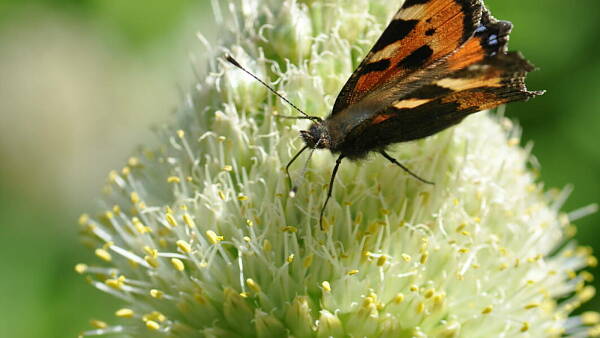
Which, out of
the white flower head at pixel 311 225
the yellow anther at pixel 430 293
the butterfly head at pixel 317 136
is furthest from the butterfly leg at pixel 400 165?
the yellow anther at pixel 430 293

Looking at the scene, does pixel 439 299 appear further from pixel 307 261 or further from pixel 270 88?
pixel 270 88

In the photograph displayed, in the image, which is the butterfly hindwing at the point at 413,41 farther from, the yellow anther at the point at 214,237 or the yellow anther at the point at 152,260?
the yellow anther at the point at 152,260

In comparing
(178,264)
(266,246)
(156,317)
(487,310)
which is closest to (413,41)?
(266,246)

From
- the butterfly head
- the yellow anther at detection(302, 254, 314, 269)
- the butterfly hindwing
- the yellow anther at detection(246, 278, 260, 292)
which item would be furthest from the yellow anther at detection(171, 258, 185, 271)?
the butterfly hindwing

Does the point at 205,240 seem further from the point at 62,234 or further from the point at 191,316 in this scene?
the point at 62,234

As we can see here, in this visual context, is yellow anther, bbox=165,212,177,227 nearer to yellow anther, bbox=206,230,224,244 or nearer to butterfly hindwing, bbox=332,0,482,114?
yellow anther, bbox=206,230,224,244

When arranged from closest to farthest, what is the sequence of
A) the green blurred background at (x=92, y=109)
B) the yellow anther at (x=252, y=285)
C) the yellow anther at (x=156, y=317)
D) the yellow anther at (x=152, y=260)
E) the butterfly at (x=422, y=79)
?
1. the butterfly at (x=422, y=79)
2. the yellow anther at (x=252, y=285)
3. the yellow anther at (x=156, y=317)
4. the yellow anther at (x=152, y=260)
5. the green blurred background at (x=92, y=109)

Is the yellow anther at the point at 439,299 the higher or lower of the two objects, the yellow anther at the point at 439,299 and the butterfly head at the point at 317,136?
the lower
